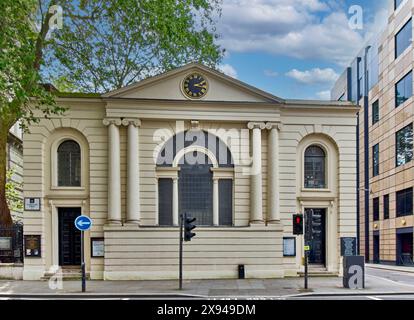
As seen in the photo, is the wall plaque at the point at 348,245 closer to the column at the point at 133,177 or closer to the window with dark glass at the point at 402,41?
the column at the point at 133,177

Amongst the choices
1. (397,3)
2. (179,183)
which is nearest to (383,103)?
(397,3)

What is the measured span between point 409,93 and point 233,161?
714 centimetres

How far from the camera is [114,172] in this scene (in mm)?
10273

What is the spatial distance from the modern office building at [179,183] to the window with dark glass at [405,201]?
13.9ft

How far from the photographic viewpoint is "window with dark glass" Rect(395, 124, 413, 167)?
7.51ft

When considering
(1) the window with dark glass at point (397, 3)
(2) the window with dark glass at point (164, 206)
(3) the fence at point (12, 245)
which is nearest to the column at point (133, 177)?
(2) the window with dark glass at point (164, 206)

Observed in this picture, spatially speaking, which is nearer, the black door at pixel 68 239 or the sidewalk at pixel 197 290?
the sidewalk at pixel 197 290

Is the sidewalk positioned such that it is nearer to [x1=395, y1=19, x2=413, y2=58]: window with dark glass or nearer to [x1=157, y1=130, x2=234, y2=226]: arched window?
[x1=395, y1=19, x2=413, y2=58]: window with dark glass

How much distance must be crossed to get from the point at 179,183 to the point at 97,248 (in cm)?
284

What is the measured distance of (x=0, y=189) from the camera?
7621 millimetres

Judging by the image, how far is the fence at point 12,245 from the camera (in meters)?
9.80
